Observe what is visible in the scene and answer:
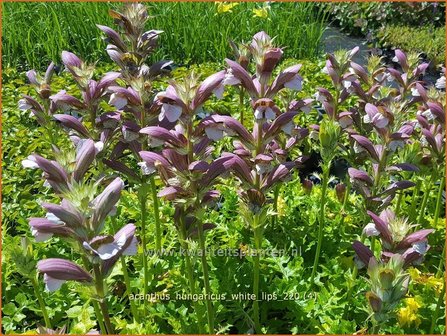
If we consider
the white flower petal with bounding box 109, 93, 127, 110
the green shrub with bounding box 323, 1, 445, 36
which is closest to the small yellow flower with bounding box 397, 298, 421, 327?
the white flower petal with bounding box 109, 93, 127, 110

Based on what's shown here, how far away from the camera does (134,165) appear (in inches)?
147

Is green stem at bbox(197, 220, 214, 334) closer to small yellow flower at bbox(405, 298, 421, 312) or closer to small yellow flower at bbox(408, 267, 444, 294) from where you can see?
small yellow flower at bbox(405, 298, 421, 312)

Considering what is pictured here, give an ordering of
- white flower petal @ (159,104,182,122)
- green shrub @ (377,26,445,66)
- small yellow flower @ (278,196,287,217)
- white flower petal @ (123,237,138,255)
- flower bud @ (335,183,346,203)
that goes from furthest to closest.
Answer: green shrub @ (377,26,445,66)
flower bud @ (335,183,346,203)
small yellow flower @ (278,196,287,217)
white flower petal @ (159,104,182,122)
white flower petal @ (123,237,138,255)

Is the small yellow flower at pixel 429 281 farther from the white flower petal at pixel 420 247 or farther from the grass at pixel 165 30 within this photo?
the grass at pixel 165 30

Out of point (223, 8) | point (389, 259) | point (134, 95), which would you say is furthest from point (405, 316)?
point (223, 8)

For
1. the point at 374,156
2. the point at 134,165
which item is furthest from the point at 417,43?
the point at 374,156

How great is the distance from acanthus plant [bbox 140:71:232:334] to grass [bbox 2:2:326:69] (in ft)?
11.6

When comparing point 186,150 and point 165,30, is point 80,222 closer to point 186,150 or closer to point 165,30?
point 186,150

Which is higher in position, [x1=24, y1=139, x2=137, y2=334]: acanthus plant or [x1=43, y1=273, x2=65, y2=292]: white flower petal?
[x1=24, y1=139, x2=137, y2=334]: acanthus plant

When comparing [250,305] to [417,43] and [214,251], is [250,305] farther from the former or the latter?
[417,43]

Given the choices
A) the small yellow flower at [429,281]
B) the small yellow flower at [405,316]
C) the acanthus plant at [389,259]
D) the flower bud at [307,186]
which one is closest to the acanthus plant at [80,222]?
the acanthus plant at [389,259]

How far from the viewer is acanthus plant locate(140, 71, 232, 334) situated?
69.1 inches

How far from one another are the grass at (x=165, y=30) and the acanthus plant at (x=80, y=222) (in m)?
3.81

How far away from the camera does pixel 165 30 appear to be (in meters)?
5.57
